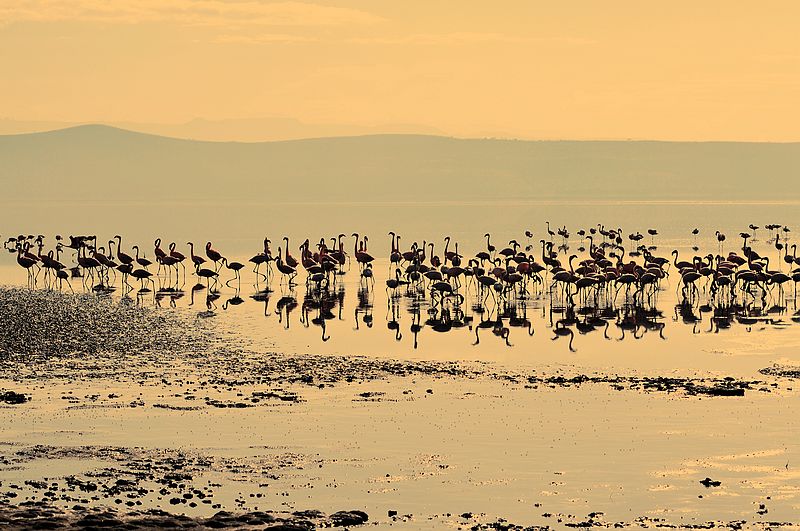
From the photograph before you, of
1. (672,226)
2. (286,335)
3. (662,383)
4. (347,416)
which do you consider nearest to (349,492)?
(347,416)

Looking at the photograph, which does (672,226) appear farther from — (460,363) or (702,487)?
(702,487)

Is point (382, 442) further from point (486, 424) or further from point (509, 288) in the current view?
point (509, 288)

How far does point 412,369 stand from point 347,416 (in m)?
5.40

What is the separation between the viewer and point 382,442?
774 inches

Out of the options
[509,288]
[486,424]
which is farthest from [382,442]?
[509,288]

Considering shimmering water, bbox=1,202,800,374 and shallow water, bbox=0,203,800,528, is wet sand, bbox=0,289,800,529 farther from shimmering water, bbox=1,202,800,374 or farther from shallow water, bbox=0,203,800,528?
shimmering water, bbox=1,202,800,374

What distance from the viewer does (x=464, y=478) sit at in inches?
690

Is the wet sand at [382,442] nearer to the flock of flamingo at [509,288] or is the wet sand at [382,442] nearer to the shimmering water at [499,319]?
the shimmering water at [499,319]

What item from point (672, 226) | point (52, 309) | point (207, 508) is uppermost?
point (672, 226)

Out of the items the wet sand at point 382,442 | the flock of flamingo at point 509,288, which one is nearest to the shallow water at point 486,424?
the wet sand at point 382,442

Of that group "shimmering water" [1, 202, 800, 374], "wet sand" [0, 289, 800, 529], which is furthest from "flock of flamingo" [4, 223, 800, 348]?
"wet sand" [0, 289, 800, 529]

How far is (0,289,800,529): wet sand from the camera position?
51.7 ft

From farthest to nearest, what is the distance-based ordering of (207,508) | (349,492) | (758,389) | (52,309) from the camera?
(52,309) < (758,389) < (349,492) < (207,508)

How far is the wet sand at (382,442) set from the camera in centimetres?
1575
